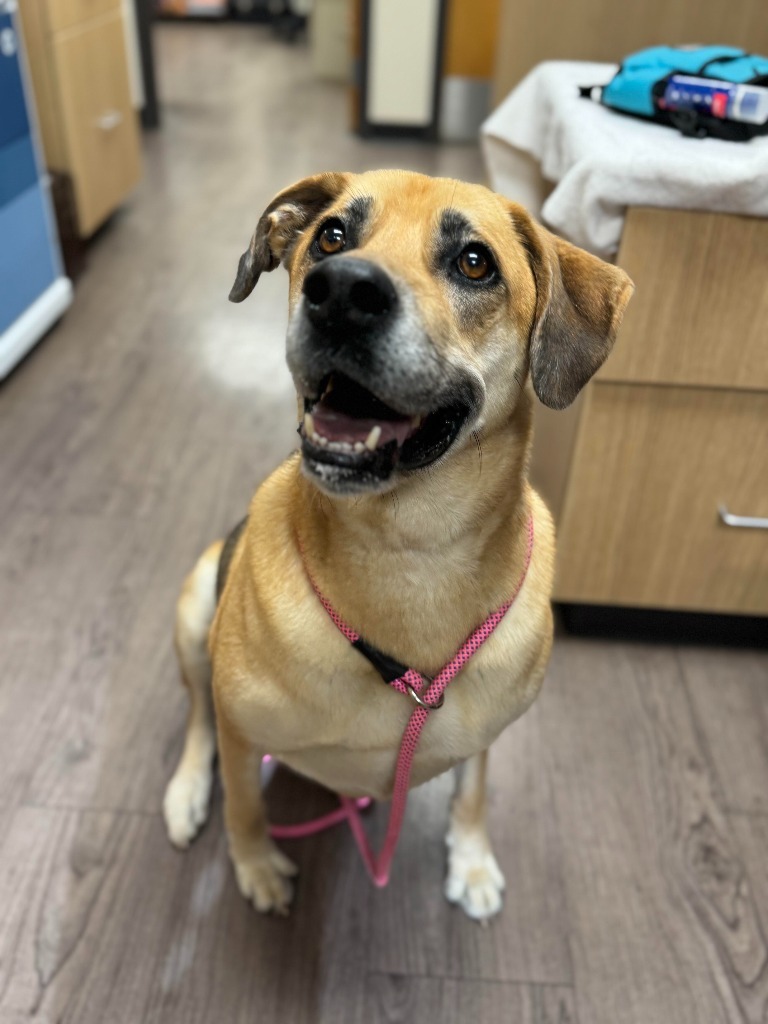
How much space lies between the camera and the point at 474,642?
94 centimetres

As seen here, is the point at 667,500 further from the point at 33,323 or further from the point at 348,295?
the point at 33,323

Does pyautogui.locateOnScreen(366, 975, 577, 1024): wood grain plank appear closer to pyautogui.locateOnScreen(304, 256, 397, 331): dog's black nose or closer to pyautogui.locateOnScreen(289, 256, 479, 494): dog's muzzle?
pyautogui.locateOnScreen(289, 256, 479, 494): dog's muzzle

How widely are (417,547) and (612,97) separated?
0.92 meters

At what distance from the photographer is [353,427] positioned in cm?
82

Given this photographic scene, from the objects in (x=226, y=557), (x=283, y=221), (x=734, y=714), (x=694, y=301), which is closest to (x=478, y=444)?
(x=283, y=221)

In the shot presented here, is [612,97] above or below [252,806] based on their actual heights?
above

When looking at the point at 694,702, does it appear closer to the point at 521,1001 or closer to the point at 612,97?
the point at 521,1001

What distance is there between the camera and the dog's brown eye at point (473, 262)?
85 cm

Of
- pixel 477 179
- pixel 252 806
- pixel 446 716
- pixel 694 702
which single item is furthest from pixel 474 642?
pixel 477 179

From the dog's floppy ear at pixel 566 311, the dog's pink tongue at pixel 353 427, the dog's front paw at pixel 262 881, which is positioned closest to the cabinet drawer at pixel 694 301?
the dog's floppy ear at pixel 566 311

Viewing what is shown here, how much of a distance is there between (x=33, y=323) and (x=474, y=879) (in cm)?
196

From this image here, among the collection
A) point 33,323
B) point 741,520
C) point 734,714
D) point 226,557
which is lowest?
point 734,714

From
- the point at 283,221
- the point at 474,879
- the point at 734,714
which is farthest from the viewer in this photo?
the point at 734,714

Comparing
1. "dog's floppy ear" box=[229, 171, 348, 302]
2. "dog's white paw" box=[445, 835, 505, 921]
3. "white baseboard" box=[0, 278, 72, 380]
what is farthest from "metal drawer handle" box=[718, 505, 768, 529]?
"white baseboard" box=[0, 278, 72, 380]
